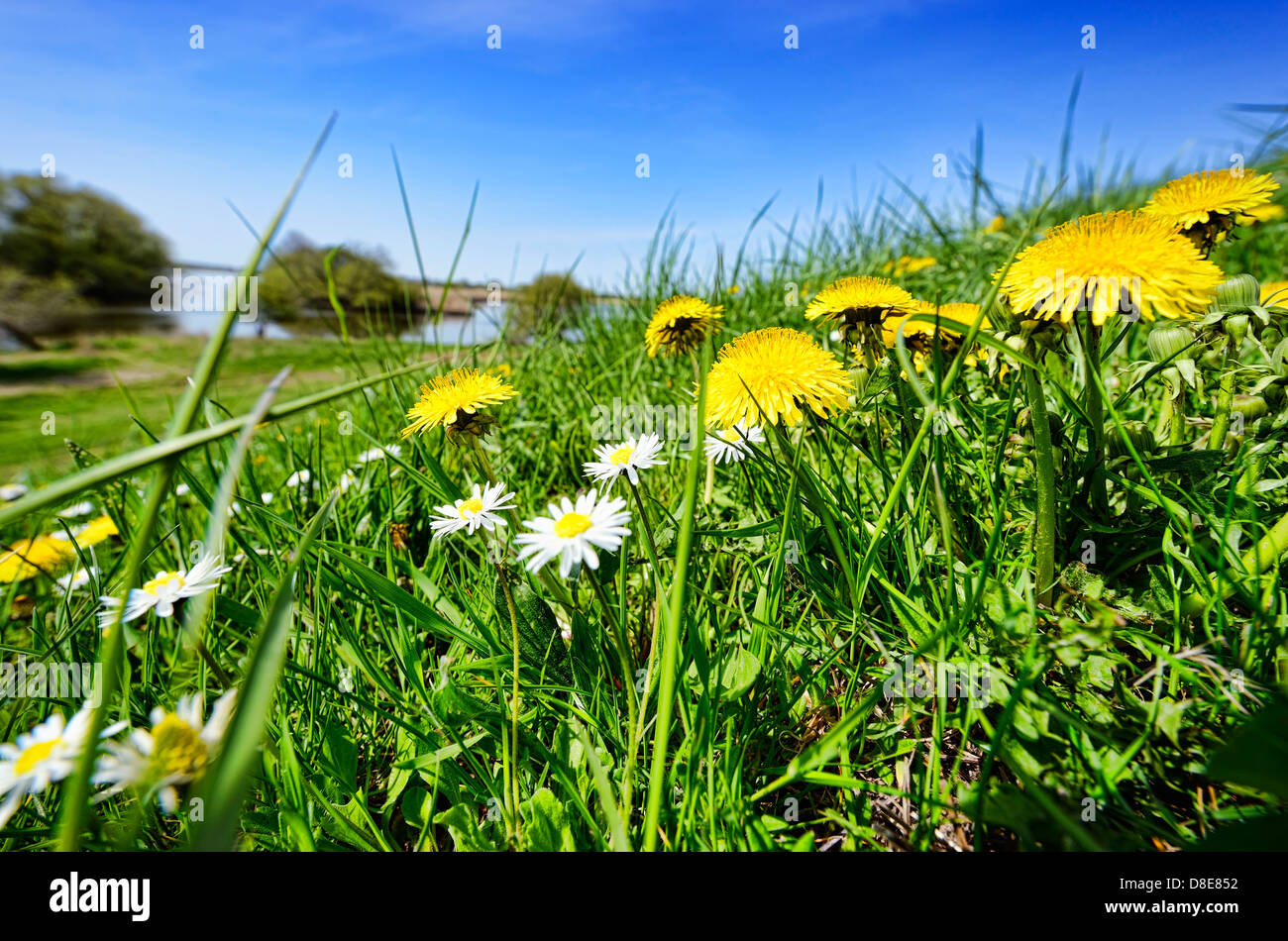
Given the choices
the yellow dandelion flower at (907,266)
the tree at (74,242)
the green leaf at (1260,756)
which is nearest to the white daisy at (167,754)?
the green leaf at (1260,756)

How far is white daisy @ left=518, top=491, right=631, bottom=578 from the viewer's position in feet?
2.13

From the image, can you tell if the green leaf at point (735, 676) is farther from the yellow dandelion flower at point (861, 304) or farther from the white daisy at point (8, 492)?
the white daisy at point (8, 492)

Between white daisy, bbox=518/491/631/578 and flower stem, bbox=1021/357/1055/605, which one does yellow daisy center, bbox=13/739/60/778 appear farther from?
flower stem, bbox=1021/357/1055/605

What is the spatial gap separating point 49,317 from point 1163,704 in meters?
20.0

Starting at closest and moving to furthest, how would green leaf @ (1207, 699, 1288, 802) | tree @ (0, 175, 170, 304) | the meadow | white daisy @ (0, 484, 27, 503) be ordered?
1. green leaf @ (1207, 699, 1288, 802)
2. the meadow
3. white daisy @ (0, 484, 27, 503)
4. tree @ (0, 175, 170, 304)

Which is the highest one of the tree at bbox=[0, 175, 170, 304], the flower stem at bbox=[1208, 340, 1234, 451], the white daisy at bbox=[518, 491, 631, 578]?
the tree at bbox=[0, 175, 170, 304]

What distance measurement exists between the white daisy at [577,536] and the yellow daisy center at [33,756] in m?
0.50

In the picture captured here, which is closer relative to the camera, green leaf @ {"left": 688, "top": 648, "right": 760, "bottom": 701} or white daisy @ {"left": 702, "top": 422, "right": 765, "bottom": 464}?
green leaf @ {"left": 688, "top": 648, "right": 760, "bottom": 701}

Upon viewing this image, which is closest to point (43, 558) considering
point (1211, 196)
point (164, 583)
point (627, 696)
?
point (164, 583)

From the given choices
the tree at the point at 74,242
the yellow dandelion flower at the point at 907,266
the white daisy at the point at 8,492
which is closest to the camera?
the white daisy at the point at 8,492

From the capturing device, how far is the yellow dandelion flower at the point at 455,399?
0.89 meters

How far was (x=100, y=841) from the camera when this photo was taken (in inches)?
A: 25.0

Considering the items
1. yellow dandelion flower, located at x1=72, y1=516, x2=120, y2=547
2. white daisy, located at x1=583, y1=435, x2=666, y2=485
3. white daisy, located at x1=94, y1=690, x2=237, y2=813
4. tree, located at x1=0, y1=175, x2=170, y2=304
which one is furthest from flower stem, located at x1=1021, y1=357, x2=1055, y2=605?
tree, located at x1=0, y1=175, x2=170, y2=304
